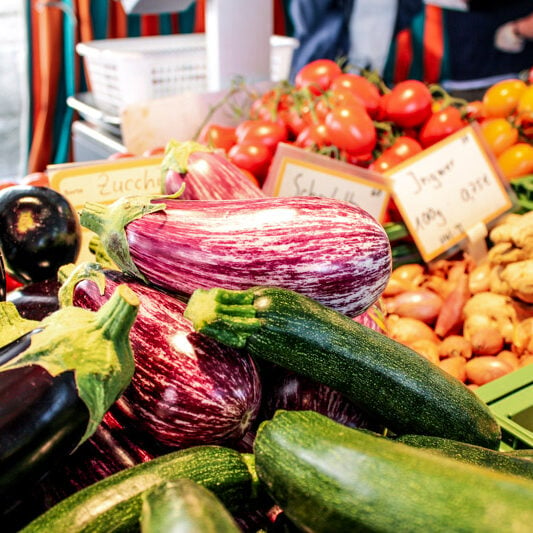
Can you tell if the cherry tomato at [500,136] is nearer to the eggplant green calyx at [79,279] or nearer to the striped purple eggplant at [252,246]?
the striped purple eggplant at [252,246]

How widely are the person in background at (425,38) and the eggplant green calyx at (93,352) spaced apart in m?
3.28

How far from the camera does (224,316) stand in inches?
24.0

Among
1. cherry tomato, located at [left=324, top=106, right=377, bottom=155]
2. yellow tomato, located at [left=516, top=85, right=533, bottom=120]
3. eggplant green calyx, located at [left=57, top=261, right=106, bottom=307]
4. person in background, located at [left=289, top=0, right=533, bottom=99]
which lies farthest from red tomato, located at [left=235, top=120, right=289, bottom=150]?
person in background, located at [left=289, top=0, right=533, bottom=99]

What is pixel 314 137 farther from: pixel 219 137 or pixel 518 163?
pixel 518 163

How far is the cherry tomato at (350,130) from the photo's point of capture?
61.4 inches

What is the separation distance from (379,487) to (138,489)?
205 mm

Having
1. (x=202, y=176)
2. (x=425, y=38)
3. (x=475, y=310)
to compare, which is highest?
(x=425, y=38)

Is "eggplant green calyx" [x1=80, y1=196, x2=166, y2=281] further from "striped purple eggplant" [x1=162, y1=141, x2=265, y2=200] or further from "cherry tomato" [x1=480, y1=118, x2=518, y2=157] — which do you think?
"cherry tomato" [x1=480, y1=118, x2=518, y2=157]

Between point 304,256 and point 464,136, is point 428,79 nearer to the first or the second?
point 464,136

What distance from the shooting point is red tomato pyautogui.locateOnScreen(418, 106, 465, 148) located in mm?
1707

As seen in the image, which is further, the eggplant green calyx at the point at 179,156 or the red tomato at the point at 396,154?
the red tomato at the point at 396,154

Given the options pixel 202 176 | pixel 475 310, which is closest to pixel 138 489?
pixel 202 176

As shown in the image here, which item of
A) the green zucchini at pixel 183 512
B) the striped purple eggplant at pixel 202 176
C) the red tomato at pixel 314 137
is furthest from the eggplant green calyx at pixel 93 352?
the red tomato at pixel 314 137

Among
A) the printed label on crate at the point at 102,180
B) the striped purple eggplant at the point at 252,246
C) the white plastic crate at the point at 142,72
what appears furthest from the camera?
the white plastic crate at the point at 142,72
